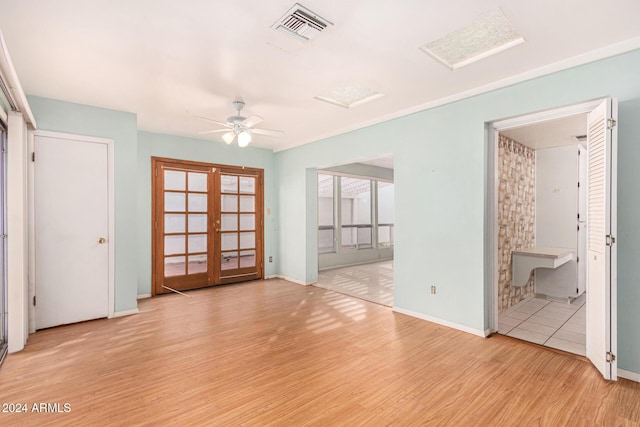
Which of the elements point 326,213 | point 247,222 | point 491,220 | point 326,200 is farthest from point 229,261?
point 491,220

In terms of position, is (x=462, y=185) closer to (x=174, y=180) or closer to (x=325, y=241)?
(x=174, y=180)

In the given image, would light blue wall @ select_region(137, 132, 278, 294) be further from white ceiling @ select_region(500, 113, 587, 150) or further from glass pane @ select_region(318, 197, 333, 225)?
white ceiling @ select_region(500, 113, 587, 150)

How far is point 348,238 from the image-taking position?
27.1ft

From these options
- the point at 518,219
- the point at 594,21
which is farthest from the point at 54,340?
the point at 518,219

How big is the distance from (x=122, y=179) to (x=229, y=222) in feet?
6.98

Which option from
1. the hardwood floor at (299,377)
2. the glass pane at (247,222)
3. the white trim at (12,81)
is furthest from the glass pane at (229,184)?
the white trim at (12,81)

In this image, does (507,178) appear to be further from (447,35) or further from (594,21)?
(447,35)

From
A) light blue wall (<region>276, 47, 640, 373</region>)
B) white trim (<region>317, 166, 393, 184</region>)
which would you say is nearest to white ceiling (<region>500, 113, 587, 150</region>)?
light blue wall (<region>276, 47, 640, 373</region>)

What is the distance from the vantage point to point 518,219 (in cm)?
459

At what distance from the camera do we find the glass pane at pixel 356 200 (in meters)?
8.23

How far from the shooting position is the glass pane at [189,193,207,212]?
5.48 m

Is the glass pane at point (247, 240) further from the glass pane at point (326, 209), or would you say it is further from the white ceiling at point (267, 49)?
the white ceiling at point (267, 49)

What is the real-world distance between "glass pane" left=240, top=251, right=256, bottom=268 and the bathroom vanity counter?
4.38 m

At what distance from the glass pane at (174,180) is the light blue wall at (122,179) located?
1109mm
